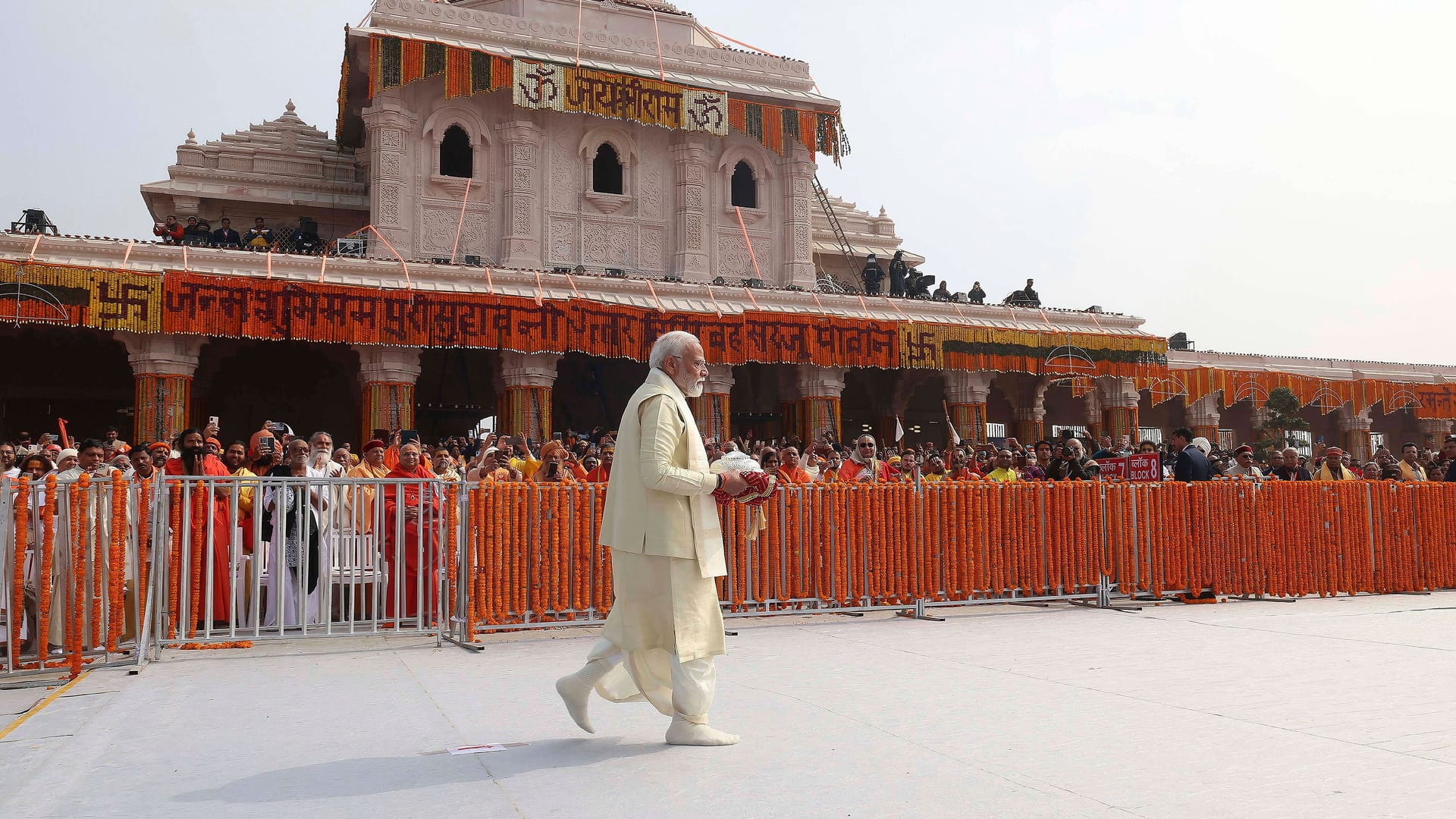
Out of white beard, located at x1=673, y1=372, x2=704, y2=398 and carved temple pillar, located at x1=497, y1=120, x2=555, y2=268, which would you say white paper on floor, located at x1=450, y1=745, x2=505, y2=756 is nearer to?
white beard, located at x1=673, y1=372, x2=704, y2=398

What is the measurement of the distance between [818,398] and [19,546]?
17077 mm

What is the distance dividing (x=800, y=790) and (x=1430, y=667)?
13.0 ft

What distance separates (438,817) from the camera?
3.09 meters

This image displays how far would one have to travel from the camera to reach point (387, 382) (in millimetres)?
18828

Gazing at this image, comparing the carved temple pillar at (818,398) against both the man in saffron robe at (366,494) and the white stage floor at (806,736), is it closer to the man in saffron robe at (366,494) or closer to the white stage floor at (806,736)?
the man in saffron robe at (366,494)

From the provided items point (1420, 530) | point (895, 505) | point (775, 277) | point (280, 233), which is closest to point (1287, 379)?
point (775, 277)

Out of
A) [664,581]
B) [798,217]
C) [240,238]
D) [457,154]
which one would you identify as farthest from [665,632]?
[798,217]

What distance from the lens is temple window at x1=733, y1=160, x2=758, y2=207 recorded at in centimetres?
2670

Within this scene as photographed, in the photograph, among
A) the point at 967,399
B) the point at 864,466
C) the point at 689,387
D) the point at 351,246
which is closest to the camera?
the point at 689,387

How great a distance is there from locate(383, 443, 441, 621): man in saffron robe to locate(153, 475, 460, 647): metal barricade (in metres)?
0.01

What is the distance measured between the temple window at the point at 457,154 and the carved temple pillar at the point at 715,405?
8.16m

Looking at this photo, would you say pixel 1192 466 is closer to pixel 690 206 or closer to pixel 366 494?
pixel 366 494

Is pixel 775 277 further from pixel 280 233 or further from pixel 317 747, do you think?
pixel 317 747

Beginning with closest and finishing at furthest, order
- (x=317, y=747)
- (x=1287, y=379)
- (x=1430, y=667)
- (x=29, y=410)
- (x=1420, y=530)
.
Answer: (x=317, y=747)
(x=1430, y=667)
(x=1420, y=530)
(x=29, y=410)
(x=1287, y=379)
